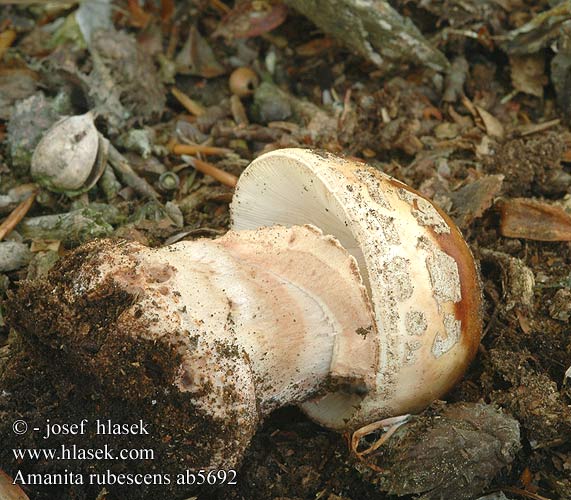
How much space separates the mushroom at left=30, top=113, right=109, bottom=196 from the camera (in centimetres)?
318

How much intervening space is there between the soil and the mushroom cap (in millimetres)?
193

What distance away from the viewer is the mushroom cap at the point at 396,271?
2.21m

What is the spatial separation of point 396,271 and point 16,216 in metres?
1.93

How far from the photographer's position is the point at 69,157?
3.18 m

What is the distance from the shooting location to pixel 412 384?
2352 mm

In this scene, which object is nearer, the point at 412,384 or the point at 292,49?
the point at 412,384

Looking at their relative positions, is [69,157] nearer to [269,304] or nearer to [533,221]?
[269,304]

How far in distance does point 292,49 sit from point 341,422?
245 centimetres

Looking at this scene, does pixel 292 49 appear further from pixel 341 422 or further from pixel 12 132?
pixel 341 422

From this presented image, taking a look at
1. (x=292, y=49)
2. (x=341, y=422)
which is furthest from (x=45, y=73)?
(x=341, y=422)

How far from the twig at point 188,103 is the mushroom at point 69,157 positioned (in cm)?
73

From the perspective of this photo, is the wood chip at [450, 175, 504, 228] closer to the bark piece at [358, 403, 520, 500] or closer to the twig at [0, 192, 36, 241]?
the bark piece at [358, 403, 520, 500]

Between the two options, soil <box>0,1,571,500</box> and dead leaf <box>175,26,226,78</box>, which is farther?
dead leaf <box>175,26,226,78</box>

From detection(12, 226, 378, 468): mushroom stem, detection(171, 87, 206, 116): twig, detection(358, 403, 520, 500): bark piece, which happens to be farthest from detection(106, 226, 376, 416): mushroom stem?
detection(171, 87, 206, 116): twig
